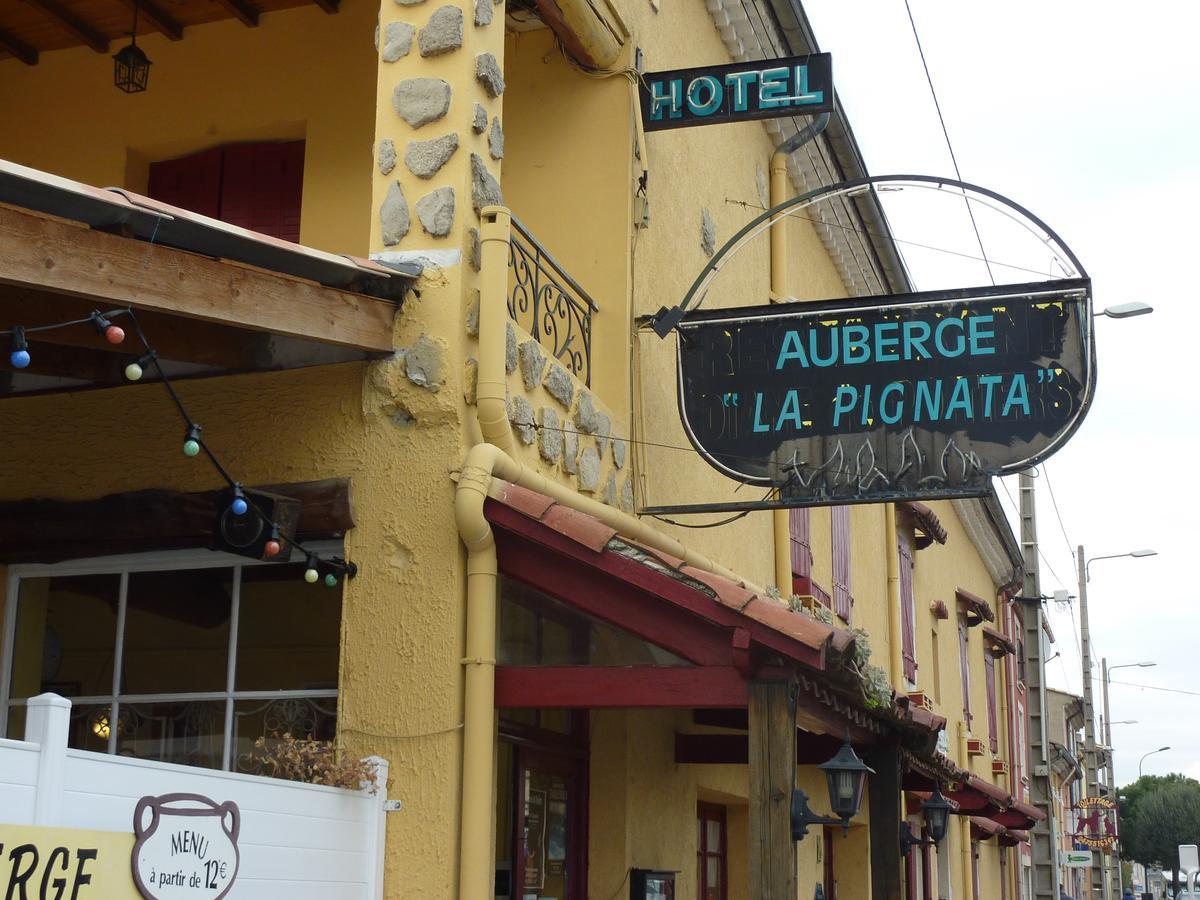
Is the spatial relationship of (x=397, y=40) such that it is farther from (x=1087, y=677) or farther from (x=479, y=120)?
(x=1087, y=677)

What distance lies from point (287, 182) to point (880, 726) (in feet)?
16.8

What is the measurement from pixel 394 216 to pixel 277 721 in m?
2.45

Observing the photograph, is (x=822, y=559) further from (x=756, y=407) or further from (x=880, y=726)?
(x=756, y=407)

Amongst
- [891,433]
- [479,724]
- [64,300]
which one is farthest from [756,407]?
[64,300]

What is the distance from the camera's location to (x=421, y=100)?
7.16 metres

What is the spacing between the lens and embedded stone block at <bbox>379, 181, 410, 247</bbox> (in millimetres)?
7016

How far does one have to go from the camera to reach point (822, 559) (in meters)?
13.8

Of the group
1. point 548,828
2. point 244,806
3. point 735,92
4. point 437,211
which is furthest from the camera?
point 735,92

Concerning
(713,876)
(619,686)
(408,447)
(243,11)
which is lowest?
(713,876)

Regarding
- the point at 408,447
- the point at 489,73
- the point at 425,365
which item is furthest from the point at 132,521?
the point at 489,73

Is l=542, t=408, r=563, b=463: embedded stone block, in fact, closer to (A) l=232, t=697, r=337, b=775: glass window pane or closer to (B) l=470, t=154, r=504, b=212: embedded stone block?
(B) l=470, t=154, r=504, b=212: embedded stone block

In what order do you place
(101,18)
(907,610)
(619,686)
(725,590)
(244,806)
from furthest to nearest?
1. (907,610)
2. (101,18)
3. (619,686)
4. (725,590)
5. (244,806)

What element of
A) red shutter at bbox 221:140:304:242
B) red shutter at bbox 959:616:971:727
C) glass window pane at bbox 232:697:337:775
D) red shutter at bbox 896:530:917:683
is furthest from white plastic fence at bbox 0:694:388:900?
red shutter at bbox 959:616:971:727

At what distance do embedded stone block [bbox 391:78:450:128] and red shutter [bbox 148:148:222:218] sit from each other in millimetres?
2942
